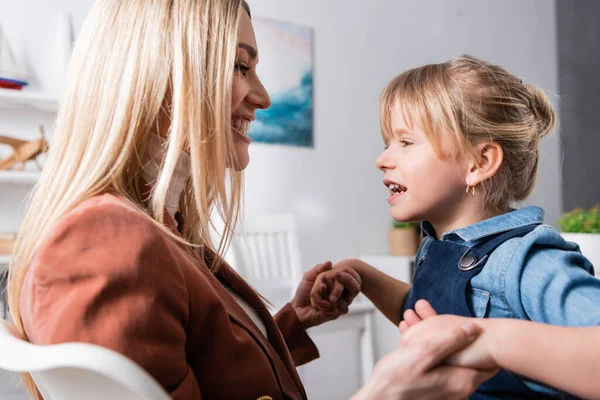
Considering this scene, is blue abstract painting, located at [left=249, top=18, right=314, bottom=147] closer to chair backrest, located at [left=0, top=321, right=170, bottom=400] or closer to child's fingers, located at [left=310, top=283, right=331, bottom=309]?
child's fingers, located at [left=310, top=283, right=331, bottom=309]

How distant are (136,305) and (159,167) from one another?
280mm

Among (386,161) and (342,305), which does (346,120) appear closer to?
(386,161)

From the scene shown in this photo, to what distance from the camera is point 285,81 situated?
346 cm

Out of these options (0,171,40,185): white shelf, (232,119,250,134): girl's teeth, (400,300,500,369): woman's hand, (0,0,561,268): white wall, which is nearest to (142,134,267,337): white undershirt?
(232,119,250,134): girl's teeth

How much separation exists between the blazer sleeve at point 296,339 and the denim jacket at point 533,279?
35cm

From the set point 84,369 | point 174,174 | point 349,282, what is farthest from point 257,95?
point 84,369

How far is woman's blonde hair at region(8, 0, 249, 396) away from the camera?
71cm

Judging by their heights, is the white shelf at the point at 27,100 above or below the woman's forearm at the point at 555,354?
above

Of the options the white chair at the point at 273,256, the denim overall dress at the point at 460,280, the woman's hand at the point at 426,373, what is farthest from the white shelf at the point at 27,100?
the woman's hand at the point at 426,373

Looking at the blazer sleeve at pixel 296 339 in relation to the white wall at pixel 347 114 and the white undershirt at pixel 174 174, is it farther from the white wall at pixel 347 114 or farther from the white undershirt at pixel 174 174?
the white wall at pixel 347 114

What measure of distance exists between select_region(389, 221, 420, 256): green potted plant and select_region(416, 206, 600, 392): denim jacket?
250 cm

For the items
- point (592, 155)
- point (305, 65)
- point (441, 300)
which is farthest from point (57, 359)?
point (592, 155)

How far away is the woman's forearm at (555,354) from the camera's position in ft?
2.17

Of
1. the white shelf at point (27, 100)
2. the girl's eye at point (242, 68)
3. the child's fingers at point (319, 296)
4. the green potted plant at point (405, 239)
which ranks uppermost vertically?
the white shelf at point (27, 100)
